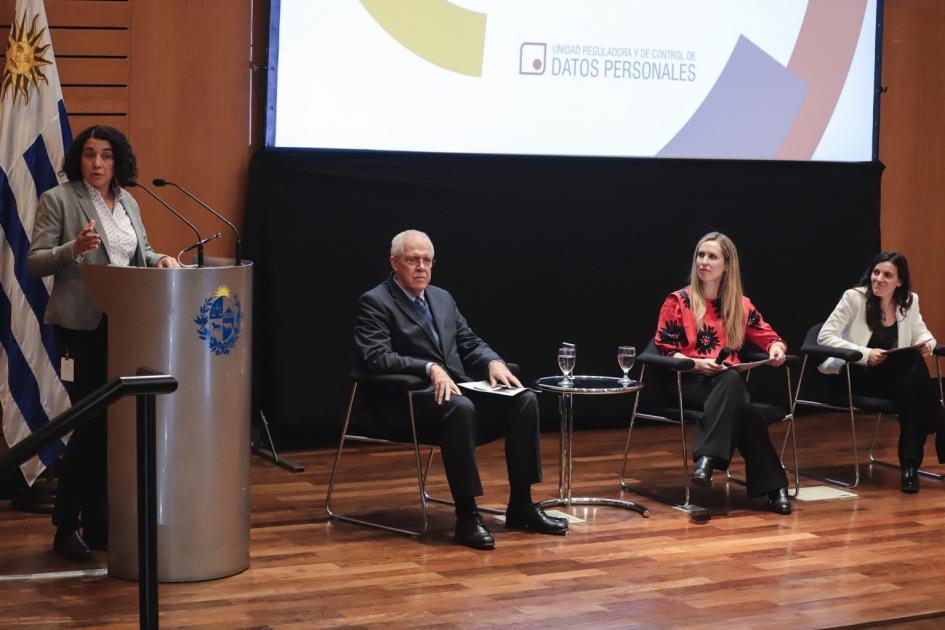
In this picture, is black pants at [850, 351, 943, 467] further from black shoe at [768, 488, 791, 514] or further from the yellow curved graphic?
the yellow curved graphic

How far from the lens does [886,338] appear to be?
599 centimetres

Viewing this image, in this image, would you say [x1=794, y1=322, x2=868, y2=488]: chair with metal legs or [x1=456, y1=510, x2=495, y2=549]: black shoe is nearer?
[x1=456, y1=510, x2=495, y2=549]: black shoe

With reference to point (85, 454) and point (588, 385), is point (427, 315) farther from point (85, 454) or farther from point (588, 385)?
point (85, 454)

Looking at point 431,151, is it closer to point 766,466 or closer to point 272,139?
point 272,139

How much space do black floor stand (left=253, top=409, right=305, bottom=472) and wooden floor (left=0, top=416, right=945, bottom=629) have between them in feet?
0.59

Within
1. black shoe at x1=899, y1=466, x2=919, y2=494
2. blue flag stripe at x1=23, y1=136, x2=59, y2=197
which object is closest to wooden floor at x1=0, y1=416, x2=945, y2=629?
black shoe at x1=899, y1=466, x2=919, y2=494

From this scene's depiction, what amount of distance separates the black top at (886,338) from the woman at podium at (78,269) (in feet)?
10.7

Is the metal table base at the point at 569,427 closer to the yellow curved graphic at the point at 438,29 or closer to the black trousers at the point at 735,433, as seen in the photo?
the black trousers at the point at 735,433

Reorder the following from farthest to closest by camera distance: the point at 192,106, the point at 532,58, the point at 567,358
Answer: the point at 532,58 → the point at 192,106 → the point at 567,358

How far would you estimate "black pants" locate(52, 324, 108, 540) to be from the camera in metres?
4.35

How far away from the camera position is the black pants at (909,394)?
587cm

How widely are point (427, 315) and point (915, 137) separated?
4.17m

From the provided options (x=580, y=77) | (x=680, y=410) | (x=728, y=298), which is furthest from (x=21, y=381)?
(x=580, y=77)

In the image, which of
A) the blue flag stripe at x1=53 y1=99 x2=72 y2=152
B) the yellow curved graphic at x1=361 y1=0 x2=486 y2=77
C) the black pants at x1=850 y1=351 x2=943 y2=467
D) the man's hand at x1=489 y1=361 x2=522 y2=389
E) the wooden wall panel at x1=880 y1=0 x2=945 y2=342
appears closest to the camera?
the man's hand at x1=489 y1=361 x2=522 y2=389
